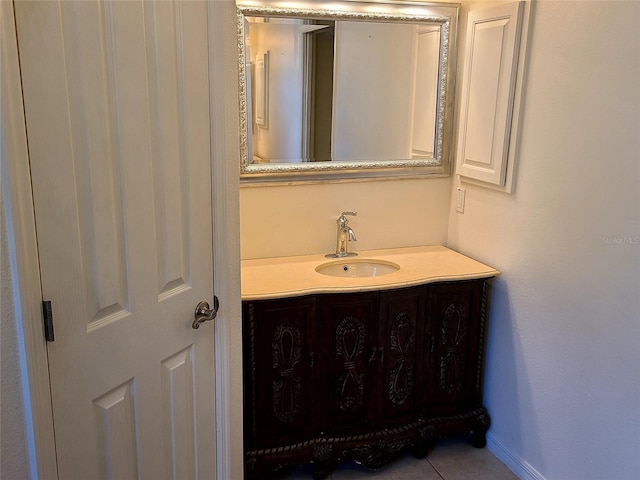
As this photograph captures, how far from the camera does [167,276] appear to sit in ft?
5.12

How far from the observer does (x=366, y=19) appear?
8.22 ft

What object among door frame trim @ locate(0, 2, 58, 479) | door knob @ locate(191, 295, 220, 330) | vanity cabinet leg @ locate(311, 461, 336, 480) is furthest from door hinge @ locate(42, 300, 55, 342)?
vanity cabinet leg @ locate(311, 461, 336, 480)

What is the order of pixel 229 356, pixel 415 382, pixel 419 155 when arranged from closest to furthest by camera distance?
1. pixel 229 356
2. pixel 415 382
3. pixel 419 155

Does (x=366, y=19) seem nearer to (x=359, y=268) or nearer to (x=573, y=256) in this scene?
(x=359, y=268)

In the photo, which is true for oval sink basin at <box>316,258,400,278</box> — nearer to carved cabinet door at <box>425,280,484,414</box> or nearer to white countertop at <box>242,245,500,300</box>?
white countertop at <box>242,245,500,300</box>

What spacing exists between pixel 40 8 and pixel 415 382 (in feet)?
6.42

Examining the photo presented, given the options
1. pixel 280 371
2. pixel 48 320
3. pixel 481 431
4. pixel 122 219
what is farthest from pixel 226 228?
pixel 481 431

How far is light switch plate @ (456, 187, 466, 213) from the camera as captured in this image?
274 centimetres

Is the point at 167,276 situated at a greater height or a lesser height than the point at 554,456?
greater

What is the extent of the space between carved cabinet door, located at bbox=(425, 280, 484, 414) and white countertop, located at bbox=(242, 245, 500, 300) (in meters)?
0.07

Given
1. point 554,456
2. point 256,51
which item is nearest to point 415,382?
point 554,456

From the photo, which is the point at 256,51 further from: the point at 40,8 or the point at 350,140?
the point at 40,8

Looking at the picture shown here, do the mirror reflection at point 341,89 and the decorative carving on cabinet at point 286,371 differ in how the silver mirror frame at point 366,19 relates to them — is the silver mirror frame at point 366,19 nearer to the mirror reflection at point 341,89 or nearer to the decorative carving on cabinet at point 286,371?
the mirror reflection at point 341,89

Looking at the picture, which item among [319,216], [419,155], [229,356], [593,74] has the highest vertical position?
[593,74]
